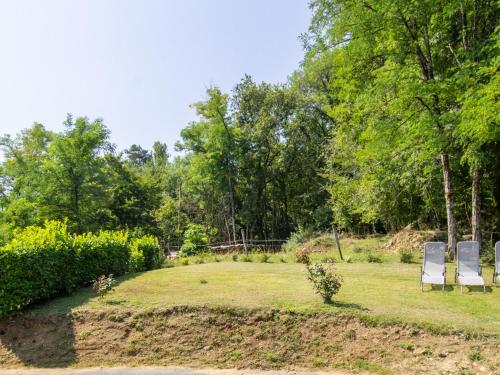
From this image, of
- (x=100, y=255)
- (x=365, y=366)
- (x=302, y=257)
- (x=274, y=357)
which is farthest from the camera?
(x=100, y=255)

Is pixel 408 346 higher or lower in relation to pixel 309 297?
lower

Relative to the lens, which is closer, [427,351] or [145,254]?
[427,351]

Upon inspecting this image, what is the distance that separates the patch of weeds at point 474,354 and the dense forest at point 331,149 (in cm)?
566

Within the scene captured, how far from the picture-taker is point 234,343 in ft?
21.4

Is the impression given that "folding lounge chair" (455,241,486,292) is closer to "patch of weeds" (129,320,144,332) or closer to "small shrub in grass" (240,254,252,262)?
"patch of weeds" (129,320,144,332)

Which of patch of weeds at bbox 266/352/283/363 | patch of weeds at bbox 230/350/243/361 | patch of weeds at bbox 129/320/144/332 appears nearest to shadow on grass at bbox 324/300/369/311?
patch of weeds at bbox 266/352/283/363

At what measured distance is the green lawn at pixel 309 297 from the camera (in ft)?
22.0

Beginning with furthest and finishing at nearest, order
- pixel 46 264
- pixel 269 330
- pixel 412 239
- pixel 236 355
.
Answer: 1. pixel 412 239
2. pixel 46 264
3. pixel 269 330
4. pixel 236 355

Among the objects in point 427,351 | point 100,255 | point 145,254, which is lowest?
point 427,351

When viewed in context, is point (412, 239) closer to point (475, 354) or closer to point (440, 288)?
point (440, 288)

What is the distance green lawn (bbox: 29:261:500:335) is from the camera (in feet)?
22.0

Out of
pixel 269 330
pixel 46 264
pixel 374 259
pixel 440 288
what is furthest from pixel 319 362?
pixel 374 259

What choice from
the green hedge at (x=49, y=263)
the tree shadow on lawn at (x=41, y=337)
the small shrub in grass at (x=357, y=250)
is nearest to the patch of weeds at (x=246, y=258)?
the small shrub in grass at (x=357, y=250)

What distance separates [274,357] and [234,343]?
2.77 feet
